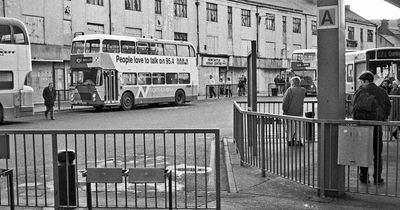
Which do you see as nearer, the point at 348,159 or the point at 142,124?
the point at 348,159

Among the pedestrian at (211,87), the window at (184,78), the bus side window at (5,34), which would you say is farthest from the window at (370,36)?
the bus side window at (5,34)

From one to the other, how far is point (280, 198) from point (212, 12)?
1716 inches

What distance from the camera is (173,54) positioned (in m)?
31.4

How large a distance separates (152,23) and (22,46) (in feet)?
74.0

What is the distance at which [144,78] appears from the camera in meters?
29.3

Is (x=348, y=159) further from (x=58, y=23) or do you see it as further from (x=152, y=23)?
(x=152, y=23)

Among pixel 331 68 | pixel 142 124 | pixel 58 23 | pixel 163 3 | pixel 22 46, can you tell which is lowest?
pixel 142 124

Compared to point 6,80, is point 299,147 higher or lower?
lower

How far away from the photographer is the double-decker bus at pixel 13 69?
66.1ft

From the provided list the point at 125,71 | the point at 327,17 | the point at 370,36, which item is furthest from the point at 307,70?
the point at 370,36

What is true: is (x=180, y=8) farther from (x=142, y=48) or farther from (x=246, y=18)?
(x=142, y=48)

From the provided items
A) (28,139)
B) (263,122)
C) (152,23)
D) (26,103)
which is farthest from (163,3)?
(263,122)

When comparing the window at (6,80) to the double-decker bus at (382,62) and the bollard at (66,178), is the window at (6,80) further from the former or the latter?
the double-decker bus at (382,62)

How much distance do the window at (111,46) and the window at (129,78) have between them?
1522 millimetres
